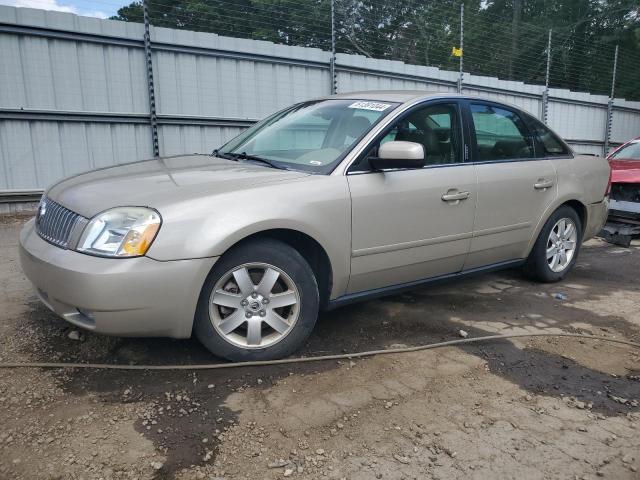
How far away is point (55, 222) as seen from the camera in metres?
2.89

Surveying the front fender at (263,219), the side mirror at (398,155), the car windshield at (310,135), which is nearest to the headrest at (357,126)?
the car windshield at (310,135)

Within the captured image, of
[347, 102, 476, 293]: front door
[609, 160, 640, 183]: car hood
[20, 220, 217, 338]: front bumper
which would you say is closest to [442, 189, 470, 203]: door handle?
[347, 102, 476, 293]: front door

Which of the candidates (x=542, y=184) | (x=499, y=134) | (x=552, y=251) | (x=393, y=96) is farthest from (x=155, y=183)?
→ (x=552, y=251)

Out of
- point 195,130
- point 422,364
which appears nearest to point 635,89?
point 195,130

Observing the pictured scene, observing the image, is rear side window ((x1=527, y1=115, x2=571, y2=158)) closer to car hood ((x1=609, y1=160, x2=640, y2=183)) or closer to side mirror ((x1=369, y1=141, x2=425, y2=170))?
side mirror ((x1=369, y1=141, x2=425, y2=170))

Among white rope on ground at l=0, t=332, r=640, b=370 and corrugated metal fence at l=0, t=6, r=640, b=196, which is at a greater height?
corrugated metal fence at l=0, t=6, r=640, b=196

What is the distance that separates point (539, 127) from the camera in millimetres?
4590

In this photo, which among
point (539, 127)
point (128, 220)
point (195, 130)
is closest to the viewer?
point (128, 220)

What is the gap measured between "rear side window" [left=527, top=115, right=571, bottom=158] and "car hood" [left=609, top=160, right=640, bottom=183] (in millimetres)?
2818

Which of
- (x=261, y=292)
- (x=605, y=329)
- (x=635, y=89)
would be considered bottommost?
(x=605, y=329)

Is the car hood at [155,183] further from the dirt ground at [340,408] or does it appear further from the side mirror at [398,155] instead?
the dirt ground at [340,408]

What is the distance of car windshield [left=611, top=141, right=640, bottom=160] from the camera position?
313 inches

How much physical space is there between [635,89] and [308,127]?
22.4m

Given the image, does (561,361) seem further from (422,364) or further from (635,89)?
(635,89)
